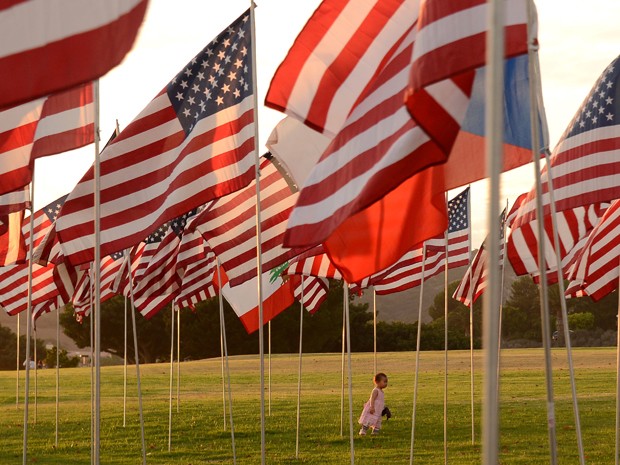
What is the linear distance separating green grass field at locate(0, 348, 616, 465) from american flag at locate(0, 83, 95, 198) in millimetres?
9218

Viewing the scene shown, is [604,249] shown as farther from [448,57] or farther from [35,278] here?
[35,278]

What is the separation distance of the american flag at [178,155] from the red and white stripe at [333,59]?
8.14 feet

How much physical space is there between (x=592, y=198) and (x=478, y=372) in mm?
32047

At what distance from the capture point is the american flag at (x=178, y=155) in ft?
35.8

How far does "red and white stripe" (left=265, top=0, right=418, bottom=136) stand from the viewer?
8.90 m

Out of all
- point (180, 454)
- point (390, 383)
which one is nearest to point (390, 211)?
point (180, 454)

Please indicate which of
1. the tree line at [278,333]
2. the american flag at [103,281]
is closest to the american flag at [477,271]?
the american flag at [103,281]

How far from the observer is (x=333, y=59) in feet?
29.4

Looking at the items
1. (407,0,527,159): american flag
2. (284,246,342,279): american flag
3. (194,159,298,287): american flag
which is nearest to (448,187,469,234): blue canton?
(284,246,342,279): american flag

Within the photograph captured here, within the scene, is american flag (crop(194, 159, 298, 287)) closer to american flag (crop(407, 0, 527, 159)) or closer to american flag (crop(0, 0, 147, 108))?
american flag (crop(407, 0, 527, 159))

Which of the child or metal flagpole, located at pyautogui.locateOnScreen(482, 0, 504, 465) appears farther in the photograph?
the child

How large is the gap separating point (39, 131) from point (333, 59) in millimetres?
2628

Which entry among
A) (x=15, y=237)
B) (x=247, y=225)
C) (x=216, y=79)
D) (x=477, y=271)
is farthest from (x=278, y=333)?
(x=216, y=79)

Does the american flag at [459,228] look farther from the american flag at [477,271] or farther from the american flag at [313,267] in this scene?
the american flag at [313,267]
